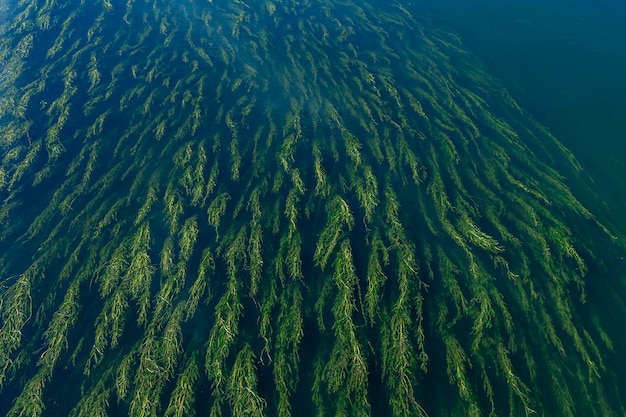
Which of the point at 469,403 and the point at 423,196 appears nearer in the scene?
the point at 469,403

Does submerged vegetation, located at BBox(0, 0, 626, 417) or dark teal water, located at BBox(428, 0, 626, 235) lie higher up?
dark teal water, located at BBox(428, 0, 626, 235)

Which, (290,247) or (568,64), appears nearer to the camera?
(290,247)

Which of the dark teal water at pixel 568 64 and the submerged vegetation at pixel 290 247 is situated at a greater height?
the dark teal water at pixel 568 64

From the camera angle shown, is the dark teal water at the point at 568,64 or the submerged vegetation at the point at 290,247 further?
the dark teal water at the point at 568,64

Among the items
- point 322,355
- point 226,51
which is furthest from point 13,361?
point 226,51

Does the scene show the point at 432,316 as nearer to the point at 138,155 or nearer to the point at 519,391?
the point at 519,391

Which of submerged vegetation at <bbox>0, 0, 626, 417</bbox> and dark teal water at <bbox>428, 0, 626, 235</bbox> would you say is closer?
submerged vegetation at <bbox>0, 0, 626, 417</bbox>

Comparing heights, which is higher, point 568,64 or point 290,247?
point 568,64

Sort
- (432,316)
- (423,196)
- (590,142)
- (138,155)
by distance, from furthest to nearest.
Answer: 1. (590,142)
2. (138,155)
3. (423,196)
4. (432,316)
